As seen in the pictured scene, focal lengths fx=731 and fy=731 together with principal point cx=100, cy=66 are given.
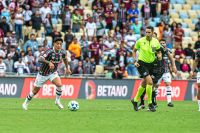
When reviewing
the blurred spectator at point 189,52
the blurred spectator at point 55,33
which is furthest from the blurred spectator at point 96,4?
the blurred spectator at point 189,52

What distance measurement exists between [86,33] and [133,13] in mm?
3386

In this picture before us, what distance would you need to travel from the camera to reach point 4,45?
35031mm

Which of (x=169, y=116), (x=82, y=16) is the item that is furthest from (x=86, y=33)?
(x=169, y=116)

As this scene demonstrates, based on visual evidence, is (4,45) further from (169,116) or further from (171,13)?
(169,116)

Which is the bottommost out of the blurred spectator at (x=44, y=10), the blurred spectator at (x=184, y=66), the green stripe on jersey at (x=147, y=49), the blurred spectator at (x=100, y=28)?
the blurred spectator at (x=184, y=66)

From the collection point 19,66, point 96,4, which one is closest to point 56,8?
point 96,4

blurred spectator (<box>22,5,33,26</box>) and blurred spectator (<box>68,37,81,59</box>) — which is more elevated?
blurred spectator (<box>22,5,33,26</box>)

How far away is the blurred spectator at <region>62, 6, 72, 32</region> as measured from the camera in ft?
124

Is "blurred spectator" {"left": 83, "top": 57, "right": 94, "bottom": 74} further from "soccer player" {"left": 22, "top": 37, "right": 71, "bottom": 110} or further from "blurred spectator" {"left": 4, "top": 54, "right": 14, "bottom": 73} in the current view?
"soccer player" {"left": 22, "top": 37, "right": 71, "bottom": 110}

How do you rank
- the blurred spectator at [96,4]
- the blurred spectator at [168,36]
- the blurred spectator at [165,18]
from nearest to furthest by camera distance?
the blurred spectator at [168,36] → the blurred spectator at [96,4] → the blurred spectator at [165,18]

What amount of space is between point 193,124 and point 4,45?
18947mm

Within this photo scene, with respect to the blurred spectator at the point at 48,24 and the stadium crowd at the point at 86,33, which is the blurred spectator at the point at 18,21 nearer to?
the stadium crowd at the point at 86,33

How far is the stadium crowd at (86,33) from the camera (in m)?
35.0

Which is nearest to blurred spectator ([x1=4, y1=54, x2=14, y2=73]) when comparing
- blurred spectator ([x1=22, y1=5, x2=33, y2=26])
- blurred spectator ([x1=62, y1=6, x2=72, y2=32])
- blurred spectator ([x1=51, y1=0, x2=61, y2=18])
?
blurred spectator ([x1=22, y1=5, x2=33, y2=26])
